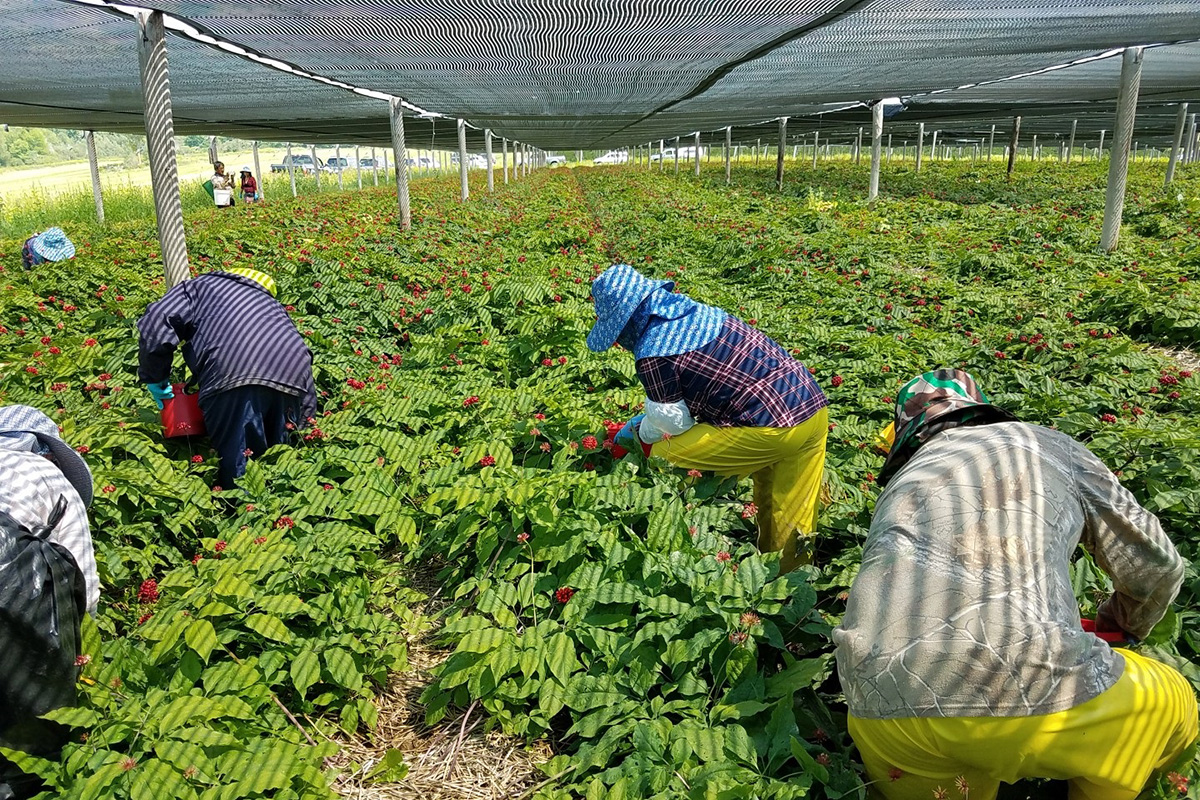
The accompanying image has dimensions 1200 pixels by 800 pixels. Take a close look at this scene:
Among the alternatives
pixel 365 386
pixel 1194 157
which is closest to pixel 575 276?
pixel 365 386

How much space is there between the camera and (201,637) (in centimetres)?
234

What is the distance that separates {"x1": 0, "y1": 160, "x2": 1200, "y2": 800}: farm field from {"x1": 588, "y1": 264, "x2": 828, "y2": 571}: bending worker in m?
0.16

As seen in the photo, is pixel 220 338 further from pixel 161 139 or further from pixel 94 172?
pixel 94 172

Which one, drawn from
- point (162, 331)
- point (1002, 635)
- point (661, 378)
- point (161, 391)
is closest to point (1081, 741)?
point (1002, 635)

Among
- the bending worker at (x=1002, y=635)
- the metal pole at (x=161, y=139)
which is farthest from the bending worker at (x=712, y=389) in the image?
the metal pole at (x=161, y=139)

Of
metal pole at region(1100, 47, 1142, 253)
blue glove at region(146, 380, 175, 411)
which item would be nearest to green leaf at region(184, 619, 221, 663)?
blue glove at region(146, 380, 175, 411)

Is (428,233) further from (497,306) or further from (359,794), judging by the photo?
(359,794)

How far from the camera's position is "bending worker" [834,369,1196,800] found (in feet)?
5.62

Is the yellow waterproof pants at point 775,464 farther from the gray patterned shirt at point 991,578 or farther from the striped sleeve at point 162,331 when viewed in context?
the striped sleeve at point 162,331

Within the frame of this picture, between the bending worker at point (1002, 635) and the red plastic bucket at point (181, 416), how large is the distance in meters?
3.62

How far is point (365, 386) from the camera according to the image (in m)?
5.23

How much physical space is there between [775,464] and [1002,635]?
183 centimetres

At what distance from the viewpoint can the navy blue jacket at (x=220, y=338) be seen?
3.94m

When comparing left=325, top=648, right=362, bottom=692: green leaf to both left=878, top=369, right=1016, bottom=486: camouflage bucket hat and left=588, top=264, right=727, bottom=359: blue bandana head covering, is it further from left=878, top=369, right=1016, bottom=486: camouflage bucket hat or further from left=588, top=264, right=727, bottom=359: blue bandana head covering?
left=878, top=369, right=1016, bottom=486: camouflage bucket hat
